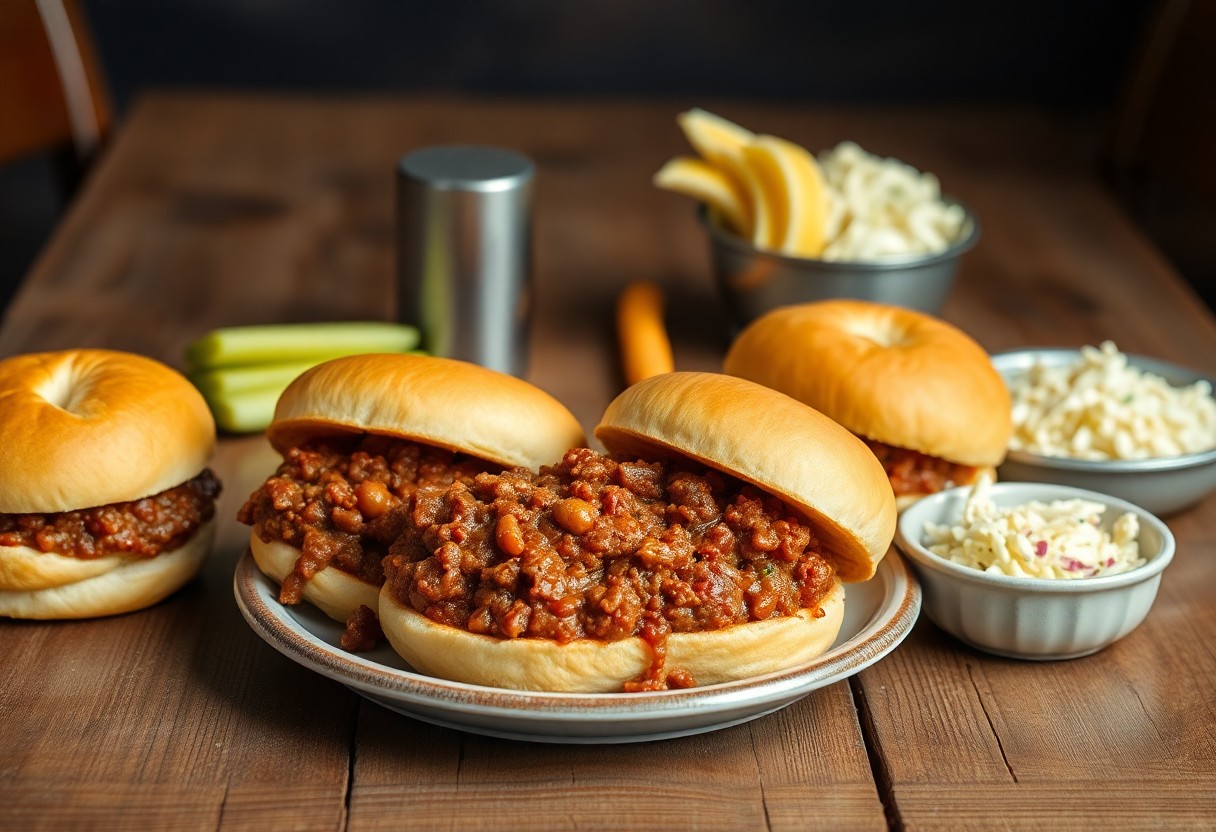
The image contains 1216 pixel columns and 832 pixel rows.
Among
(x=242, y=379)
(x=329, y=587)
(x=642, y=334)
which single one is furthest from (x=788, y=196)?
(x=329, y=587)

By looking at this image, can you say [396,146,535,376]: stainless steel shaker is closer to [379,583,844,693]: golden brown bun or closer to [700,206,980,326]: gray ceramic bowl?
[700,206,980,326]: gray ceramic bowl

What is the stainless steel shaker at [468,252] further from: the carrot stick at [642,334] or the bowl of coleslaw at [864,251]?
the bowl of coleslaw at [864,251]

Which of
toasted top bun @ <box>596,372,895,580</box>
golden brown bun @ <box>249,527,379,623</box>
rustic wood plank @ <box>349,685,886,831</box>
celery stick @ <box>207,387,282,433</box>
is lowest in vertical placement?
celery stick @ <box>207,387,282,433</box>

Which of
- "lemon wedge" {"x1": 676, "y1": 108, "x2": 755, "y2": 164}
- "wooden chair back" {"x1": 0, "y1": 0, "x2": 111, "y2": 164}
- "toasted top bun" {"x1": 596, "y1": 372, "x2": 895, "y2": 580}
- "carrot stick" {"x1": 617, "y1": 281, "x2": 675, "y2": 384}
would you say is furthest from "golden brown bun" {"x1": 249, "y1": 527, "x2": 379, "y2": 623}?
"wooden chair back" {"x1": 0, "y1": 0, "x2": 111, "y2": 164}

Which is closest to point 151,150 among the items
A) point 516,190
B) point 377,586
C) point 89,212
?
point 89,212

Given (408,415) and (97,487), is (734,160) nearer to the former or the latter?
(408,415)
